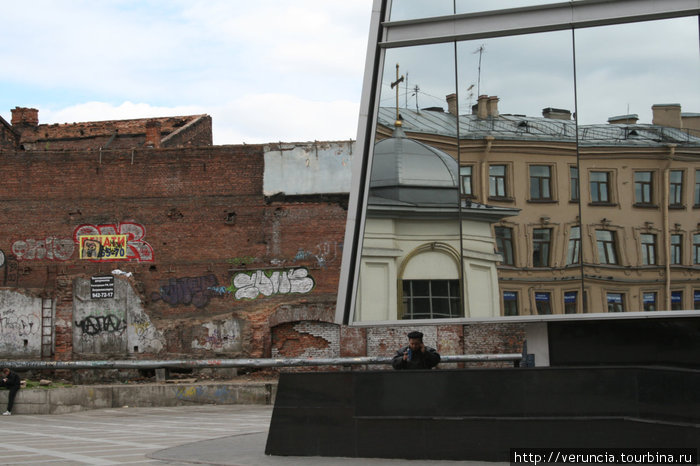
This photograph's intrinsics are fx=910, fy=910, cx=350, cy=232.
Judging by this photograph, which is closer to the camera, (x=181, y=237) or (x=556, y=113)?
(x=556, y=113)

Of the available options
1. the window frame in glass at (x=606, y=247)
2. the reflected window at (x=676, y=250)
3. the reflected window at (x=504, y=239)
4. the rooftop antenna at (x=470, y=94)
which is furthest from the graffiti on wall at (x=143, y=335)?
the reflected window at (x=676, y=250)

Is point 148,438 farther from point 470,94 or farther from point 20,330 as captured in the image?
point 20,330

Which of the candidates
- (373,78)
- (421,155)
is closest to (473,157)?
(421,155)

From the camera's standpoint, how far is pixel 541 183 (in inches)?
429

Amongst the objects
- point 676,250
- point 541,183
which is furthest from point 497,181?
point 676,250

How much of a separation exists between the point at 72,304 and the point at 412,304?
19470 mm

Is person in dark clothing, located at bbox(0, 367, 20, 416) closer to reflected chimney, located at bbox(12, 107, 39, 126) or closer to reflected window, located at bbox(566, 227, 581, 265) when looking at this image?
reflected window, located at bbox(566, 227, 581, 265)

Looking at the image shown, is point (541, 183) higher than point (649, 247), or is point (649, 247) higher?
point (541, 183)

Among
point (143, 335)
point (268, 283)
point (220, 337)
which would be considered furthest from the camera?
→ point (143, 335)

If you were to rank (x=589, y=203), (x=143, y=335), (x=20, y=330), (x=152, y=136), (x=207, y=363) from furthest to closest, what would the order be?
1. (x=152, y=136)
2. (x=20, y=330)
3. (x=143, y=335)
4. (x=207, y=363)
5. (x=589, y=203)

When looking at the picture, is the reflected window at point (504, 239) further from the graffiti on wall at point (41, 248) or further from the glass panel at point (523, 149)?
the graffiti on wall at point (41, 248)

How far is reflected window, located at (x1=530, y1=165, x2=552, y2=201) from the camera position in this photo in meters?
10.9

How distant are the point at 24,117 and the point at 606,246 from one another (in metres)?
30.6

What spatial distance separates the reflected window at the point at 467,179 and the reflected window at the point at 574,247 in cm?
132
